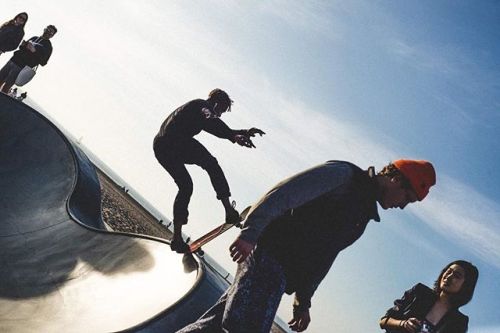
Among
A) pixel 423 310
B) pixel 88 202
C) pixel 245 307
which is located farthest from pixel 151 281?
pixel 88 202

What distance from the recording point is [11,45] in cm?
959

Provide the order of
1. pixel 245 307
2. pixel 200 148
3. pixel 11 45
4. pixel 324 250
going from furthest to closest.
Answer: pixel 11 45, pixel 200 148, pixel 324 250, pixel 245 307

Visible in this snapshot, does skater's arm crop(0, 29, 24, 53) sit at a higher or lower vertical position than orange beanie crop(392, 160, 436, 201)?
lower

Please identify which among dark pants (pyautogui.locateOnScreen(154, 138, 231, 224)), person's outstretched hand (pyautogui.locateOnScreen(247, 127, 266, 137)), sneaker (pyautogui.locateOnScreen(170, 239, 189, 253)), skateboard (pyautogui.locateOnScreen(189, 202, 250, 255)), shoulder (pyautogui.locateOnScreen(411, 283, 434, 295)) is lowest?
sneaker (pyautogui.locateOnScreen(170, 239, 189, 253))

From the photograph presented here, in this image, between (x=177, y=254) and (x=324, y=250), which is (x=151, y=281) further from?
(x=324, y=250)

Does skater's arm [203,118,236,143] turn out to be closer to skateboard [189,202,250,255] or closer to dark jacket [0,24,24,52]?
skateboard [189,202,250,255]

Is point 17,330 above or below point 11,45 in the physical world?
below

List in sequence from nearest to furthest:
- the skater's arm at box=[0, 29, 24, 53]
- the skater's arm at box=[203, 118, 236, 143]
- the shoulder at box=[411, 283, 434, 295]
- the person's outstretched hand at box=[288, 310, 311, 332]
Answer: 1. the person's outstretched hand at box=[288, 310, 311, 332]
2. the shoulder at box=[411, 283, 434, 295]
3. the skater's arm at box=[203, 118, 236, 143]
4. the skater's arm at box=[0, 29, 24, 53]

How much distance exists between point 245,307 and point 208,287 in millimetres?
1814

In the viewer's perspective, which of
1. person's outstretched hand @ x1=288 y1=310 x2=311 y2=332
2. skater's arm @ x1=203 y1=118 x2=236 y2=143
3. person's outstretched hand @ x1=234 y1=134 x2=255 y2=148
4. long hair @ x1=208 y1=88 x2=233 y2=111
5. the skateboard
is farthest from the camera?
long hair @ x1=208 y1=88 x2=233 y2=111

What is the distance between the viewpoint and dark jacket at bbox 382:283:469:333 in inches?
138

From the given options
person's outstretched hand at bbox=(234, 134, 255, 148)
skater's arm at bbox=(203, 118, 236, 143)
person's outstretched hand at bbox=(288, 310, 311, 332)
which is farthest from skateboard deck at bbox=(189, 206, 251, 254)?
person's outstretched hand at bbox=(288, 310, 311, 332)

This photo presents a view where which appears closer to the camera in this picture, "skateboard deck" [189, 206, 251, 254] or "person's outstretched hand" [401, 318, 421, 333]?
"person's outstretched hand" [401, 318, 421, 333]

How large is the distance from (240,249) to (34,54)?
32.0 ft
